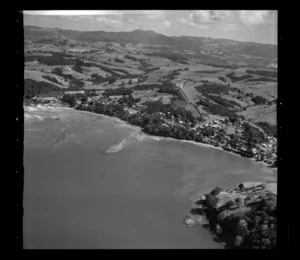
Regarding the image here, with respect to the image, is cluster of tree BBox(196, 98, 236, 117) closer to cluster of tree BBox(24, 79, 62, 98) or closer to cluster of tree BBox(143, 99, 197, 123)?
cluster of tree BBox(143, 99, 197, 123)

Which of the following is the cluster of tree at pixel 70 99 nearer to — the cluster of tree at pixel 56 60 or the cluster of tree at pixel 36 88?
the cluster of tree at pixel 36 88

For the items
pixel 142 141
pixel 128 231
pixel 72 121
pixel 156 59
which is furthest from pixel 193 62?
pixel 128 231

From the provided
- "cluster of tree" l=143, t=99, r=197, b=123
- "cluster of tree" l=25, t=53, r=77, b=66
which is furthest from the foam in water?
"cluster of tree" l=25, t=53, r=77, b=66

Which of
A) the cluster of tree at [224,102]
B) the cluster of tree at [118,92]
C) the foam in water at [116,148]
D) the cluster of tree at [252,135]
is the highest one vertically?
the cluster of tree at [118,92]

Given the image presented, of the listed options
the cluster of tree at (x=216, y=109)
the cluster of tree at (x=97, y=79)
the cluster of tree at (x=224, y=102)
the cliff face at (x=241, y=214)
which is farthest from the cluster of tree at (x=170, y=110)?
the cliff face at (x=241, y=214)

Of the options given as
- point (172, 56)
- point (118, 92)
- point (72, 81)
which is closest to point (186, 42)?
point (172, 56)
